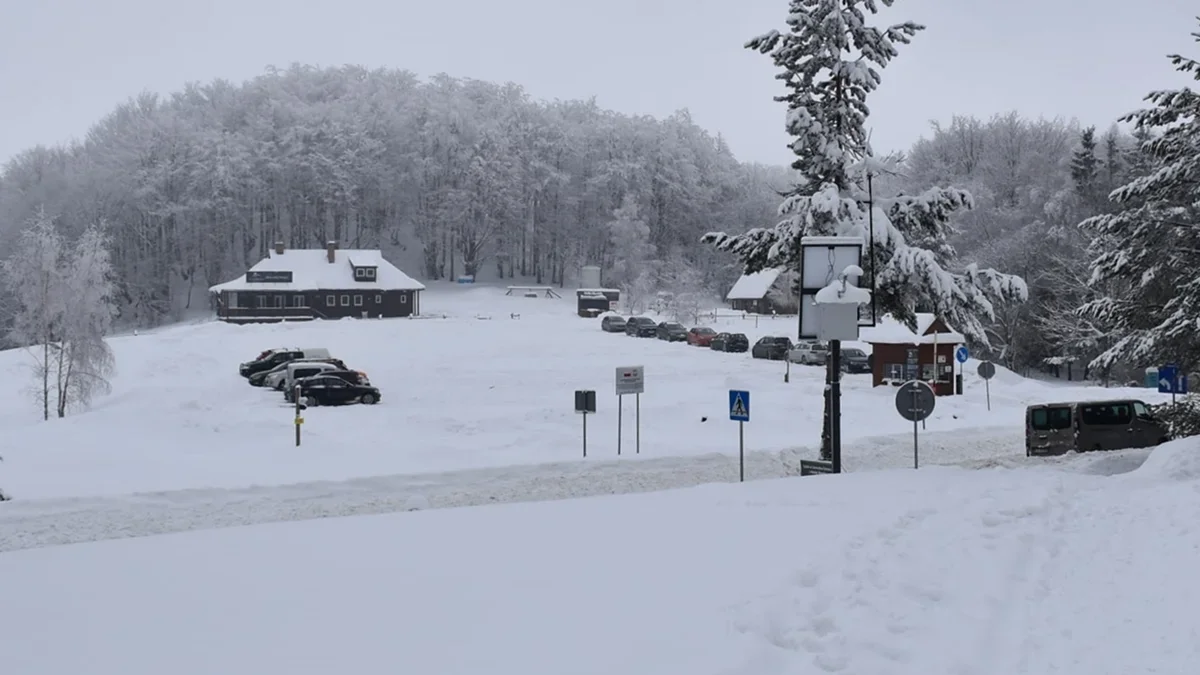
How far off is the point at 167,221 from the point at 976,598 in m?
112

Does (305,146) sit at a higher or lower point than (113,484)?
higher

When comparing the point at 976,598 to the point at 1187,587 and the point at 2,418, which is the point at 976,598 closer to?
the point at 1187,587

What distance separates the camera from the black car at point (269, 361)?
4450 cm

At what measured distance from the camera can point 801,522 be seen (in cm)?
1035

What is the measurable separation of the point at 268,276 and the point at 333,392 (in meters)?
43.0

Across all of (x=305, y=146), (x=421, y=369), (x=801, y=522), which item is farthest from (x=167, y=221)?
(x=801, y=522)

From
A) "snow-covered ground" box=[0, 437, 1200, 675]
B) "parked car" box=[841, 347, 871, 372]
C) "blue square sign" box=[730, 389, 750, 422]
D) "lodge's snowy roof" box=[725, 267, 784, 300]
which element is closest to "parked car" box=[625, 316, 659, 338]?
"parked car" box=[841, 347, 871, 372]

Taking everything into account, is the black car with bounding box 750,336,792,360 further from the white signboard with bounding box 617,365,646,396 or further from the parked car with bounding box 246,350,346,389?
the white signboard with bounding box 617,365,646,396

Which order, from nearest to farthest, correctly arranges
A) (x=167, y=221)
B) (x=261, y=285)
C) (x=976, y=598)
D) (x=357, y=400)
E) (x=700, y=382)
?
(x=976, y=598), (x=357, y=400), (x=700, y=382), (x=261, y=285), (x=167, y=221)

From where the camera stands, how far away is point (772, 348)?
180ft

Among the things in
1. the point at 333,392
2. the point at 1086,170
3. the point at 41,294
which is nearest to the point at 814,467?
the point at 333,392

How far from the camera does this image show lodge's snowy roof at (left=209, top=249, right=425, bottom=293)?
76.6m

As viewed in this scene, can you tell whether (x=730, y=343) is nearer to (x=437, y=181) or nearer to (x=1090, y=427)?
(x=1090, y=427)

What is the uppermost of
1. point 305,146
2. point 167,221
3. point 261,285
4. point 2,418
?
point 305,146
